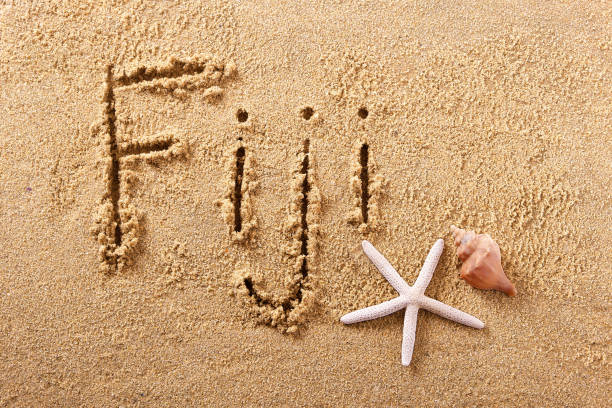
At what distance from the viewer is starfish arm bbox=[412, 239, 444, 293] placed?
162cm

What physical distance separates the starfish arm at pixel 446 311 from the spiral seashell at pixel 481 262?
0.38 ft

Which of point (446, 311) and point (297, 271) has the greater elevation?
point (297, 271)

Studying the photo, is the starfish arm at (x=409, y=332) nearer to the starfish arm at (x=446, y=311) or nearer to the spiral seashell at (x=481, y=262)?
the starfish arm at (x=446, y=311)

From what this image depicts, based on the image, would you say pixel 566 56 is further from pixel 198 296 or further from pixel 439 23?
pixel 198 296

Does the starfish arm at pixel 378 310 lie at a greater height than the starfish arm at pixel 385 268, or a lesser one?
lesser

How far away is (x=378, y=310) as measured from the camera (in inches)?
62.7

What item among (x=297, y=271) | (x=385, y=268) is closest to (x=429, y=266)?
(x=385, y=268)

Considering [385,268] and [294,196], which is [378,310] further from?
[294,196]

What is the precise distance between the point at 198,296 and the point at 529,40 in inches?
61.2

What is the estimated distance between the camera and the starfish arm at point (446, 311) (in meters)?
1.60

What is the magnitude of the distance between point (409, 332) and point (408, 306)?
86 mm

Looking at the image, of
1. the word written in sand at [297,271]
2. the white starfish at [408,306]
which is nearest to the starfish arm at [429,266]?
the white starfish at [408,306]

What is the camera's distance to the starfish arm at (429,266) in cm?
162

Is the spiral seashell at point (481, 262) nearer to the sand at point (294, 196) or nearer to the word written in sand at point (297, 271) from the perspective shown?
the sand at point (294, 196)
